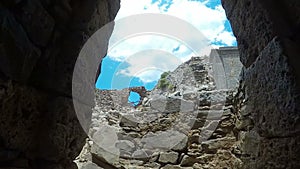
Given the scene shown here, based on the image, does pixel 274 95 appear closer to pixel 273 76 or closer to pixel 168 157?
pixel 273 76

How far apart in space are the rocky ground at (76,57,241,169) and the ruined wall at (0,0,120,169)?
227 cm

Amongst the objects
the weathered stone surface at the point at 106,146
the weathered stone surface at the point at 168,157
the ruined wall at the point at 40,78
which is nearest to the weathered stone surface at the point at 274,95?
the ruined wall at the point at 40,78

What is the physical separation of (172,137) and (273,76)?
10.4 feet

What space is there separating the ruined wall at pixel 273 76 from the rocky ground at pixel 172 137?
7.68 ft

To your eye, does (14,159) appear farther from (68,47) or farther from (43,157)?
(68,47)

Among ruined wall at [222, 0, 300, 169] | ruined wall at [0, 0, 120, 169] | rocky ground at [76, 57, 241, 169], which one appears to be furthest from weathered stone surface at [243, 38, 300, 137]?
rocky ground at [76, 57, 241, 169]

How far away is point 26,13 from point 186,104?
359 centimetres

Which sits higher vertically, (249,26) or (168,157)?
(249,26)

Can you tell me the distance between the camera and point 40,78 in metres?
1.64

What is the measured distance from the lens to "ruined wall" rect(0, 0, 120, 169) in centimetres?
133

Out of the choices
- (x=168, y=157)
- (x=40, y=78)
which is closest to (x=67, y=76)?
(x=40, y=78)

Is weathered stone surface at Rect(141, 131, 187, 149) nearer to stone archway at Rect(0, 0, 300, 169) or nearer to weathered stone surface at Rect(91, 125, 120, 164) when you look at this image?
weathered stone surface at Rect(91, 125, 120, 164)

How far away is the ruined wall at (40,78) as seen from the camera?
4.37 ft

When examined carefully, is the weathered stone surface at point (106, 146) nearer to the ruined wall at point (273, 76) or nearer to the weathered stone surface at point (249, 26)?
the ruined wall at point (273, 76)
